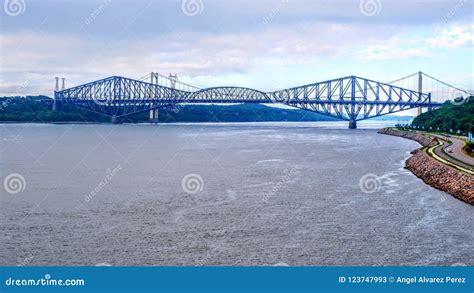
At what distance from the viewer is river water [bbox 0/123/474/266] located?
1491 cm

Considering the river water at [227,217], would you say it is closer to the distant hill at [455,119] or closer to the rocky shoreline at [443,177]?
the rocky shoreline at [443,177]

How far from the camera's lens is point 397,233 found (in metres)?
17.4

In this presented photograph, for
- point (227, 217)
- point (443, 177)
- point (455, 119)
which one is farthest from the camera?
point (455, 119)

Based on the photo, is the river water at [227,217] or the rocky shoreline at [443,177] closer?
the river water at [227,217]

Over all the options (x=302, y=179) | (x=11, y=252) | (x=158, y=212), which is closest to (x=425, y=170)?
(x=302, y=179)

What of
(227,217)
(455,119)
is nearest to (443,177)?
(227,217)

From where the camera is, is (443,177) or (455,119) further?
(455,119)

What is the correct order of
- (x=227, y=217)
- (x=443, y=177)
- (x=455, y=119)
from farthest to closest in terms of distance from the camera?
(x=455, y=119) < (x=443, y=177) < (x=227, y=217)

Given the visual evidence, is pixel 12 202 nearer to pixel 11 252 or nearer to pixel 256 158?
pixel 11 252

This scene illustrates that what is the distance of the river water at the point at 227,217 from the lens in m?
14.9

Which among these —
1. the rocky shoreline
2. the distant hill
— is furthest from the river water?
the distant hill

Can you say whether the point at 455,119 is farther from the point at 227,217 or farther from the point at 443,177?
the point at 227,217

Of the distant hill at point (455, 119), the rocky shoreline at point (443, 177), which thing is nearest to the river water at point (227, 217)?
the rocky shoreline at point (443, 177)

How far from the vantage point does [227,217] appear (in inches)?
765
